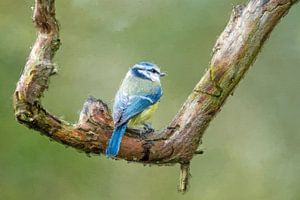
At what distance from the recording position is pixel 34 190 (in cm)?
338

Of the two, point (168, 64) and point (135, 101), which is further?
point (168, 64)

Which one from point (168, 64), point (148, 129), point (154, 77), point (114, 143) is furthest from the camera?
point (168, 64)

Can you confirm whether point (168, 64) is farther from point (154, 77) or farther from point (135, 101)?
point (135, 101)

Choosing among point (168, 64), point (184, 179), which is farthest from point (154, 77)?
point (168, 64)

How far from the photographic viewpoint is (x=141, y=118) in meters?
1.84

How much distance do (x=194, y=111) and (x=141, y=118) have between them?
14 centimetres

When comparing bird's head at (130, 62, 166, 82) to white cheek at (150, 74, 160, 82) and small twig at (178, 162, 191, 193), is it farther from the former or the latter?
small twig at (178, 162, 191, 193)

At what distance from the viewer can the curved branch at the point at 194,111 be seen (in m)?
1.69

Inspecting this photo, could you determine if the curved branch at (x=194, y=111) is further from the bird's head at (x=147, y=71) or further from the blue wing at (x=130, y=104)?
the bird's head at (x=147, y=71)

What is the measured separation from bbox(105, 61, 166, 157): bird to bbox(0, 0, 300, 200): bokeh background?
1.39 m

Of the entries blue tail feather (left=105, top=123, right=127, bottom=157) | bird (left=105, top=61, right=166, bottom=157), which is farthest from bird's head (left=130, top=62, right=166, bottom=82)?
blue tail feather (left=105, top=123, right=127, bottom=157)

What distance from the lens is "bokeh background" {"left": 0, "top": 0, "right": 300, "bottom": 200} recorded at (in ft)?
10.9

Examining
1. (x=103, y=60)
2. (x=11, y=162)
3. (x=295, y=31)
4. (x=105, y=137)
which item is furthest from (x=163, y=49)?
(x=105, y=137)

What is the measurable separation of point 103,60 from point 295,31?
751 mm
